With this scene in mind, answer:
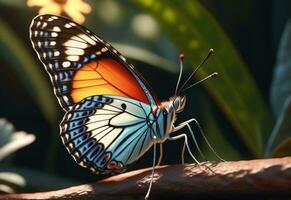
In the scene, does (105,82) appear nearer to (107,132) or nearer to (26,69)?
(107,132)

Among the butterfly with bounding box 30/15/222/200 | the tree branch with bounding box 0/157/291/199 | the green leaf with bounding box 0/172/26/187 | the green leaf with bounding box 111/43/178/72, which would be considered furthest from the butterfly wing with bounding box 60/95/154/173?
the green leaf with bounding box 111/43/178/72

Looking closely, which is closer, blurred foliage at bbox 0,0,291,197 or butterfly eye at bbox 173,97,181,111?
butterfly eye at bbox 173,97,181,111

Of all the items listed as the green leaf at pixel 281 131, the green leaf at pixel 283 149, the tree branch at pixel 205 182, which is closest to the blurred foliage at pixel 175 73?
the green leaf at pixel 281 131

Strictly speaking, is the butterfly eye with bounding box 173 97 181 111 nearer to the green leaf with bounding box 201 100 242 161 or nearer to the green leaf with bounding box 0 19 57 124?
the green leaf with bounding box 201 100 242 161

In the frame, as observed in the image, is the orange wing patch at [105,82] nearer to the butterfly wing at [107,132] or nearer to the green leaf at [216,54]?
the butterfly wing at [107,132]

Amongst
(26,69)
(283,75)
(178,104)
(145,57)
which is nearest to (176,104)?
(178,104)

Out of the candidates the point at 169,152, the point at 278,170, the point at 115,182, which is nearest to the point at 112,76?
the point at 115,182

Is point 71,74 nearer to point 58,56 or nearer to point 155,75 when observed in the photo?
point 58,56
